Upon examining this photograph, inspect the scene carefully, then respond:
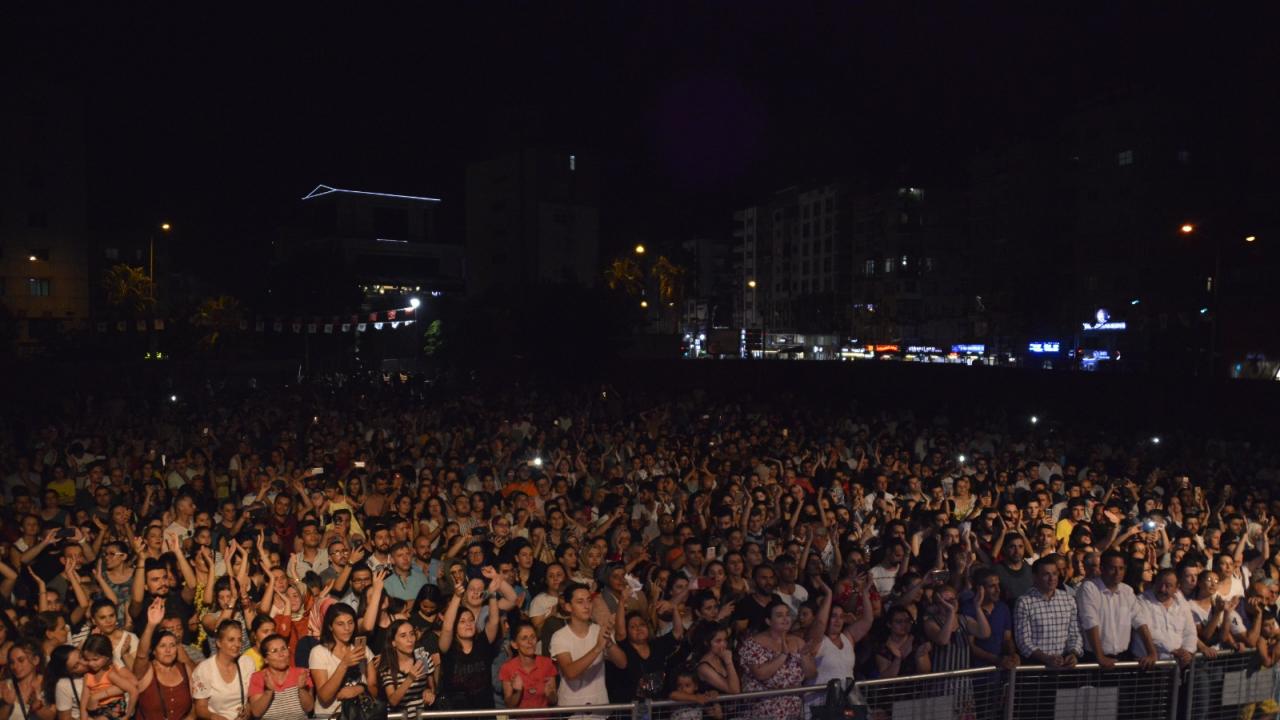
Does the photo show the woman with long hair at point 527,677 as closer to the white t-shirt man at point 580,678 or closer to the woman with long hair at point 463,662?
the white t-shirt man at point 580,678

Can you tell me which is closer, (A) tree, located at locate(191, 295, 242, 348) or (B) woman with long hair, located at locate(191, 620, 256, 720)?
(B) woman with long hair, located at locate(191, 620, 256, 720)

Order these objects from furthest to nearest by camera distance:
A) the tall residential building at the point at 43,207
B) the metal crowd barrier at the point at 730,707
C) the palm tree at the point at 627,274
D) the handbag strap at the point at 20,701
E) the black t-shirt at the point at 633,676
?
the palm tree at the point at 627,274
the tall residential building at the point at 43,207
the black t-shirt at the point at 633,676
the handbag strap at the point at 20,701
the metal crowd barrier at the point at 730,707

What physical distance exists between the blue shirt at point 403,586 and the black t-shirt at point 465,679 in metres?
1.30

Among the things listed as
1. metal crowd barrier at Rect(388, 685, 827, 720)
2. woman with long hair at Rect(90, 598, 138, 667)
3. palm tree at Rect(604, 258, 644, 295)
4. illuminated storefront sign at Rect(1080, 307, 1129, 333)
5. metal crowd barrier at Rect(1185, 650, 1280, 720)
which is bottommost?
metal crowd barrier at Rect(1185, 650, 1280, 720)

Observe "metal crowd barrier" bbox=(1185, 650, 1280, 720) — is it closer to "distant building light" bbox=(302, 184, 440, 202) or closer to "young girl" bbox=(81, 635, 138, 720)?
"young girl" bbox=(81, 635, 138, 720)

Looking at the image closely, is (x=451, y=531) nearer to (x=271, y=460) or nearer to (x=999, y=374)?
(x=271, y=460)

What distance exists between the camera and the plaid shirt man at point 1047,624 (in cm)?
592

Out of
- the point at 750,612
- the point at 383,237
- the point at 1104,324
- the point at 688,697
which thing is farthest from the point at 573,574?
the point at 383,237

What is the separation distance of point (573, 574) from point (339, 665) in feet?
7.24

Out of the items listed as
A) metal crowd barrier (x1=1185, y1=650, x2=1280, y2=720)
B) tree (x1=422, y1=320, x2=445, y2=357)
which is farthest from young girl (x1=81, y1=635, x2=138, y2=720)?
tree (x1=422, y1=320, x2=445, y2=357)

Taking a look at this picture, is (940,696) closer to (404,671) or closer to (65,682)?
(404,671)

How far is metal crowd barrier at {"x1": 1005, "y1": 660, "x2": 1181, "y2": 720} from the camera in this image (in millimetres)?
5254

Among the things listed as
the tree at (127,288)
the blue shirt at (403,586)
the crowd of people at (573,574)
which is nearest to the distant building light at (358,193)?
the tree at (127,288)

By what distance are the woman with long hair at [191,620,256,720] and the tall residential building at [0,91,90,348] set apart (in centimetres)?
4840
